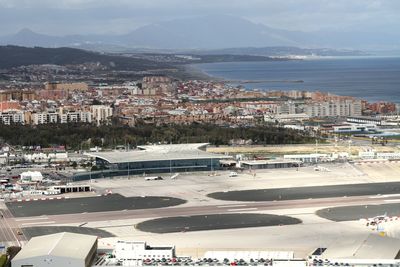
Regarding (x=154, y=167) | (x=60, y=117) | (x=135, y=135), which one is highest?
(x=60, y=117)

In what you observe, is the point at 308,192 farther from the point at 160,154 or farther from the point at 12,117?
the point at 12,117

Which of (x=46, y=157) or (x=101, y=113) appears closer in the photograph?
(x=46, y=157)

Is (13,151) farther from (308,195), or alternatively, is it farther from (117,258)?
(117,258)

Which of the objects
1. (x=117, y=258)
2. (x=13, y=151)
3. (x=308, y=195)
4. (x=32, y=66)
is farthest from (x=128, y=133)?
(x=32, y=66)

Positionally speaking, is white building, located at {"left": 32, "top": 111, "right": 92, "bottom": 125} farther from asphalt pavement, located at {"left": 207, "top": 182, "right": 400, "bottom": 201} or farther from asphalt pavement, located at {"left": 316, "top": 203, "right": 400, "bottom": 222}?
asphalt pavement, located at {"left": 316, "top": 203, "right": 400, "bottom": 222}

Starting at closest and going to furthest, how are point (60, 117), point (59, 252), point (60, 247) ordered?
point (59, 252)
point (60, 247)
point (60, 117)

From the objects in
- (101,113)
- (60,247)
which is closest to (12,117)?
(101,113)
